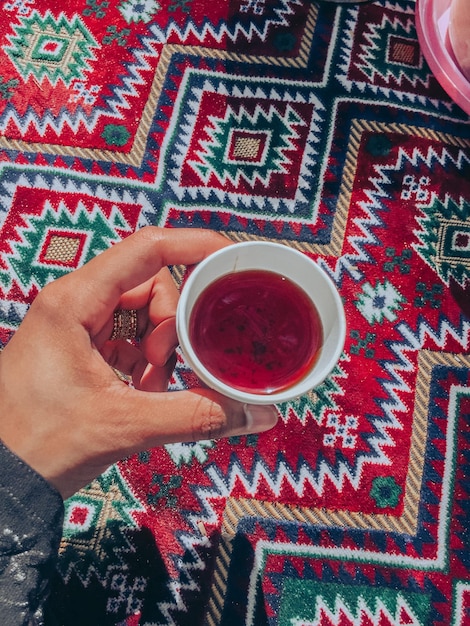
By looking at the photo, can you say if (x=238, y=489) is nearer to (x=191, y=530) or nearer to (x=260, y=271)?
(x=191, y=530)

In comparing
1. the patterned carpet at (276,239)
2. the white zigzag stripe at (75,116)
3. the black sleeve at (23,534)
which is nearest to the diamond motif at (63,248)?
the patterned carpet at (276,239)

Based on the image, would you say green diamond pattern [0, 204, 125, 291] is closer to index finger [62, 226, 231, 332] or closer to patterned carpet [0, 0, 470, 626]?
patterned carpet [0, 0, 470, 626]

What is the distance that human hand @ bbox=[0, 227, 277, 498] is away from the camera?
84 cm

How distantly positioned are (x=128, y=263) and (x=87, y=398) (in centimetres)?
21

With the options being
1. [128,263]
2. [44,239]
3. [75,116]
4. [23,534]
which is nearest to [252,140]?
[75,116]

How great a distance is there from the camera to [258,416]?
88 cm

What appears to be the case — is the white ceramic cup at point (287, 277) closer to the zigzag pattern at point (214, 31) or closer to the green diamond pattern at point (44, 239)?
the green diamond pattern at point (44, 239)

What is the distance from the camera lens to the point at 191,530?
1270mm

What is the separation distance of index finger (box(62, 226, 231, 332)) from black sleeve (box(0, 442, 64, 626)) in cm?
23

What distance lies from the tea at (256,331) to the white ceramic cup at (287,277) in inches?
0.5

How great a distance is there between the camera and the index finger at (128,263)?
90cm

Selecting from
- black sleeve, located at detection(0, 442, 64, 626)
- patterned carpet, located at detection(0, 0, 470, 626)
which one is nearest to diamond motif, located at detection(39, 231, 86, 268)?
patterned carpet, located at detection(0, 0, 470, 626)

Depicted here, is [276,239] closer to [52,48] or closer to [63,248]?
[63,248]

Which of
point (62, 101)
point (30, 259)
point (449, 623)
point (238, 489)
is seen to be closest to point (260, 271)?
point (238, 489)
